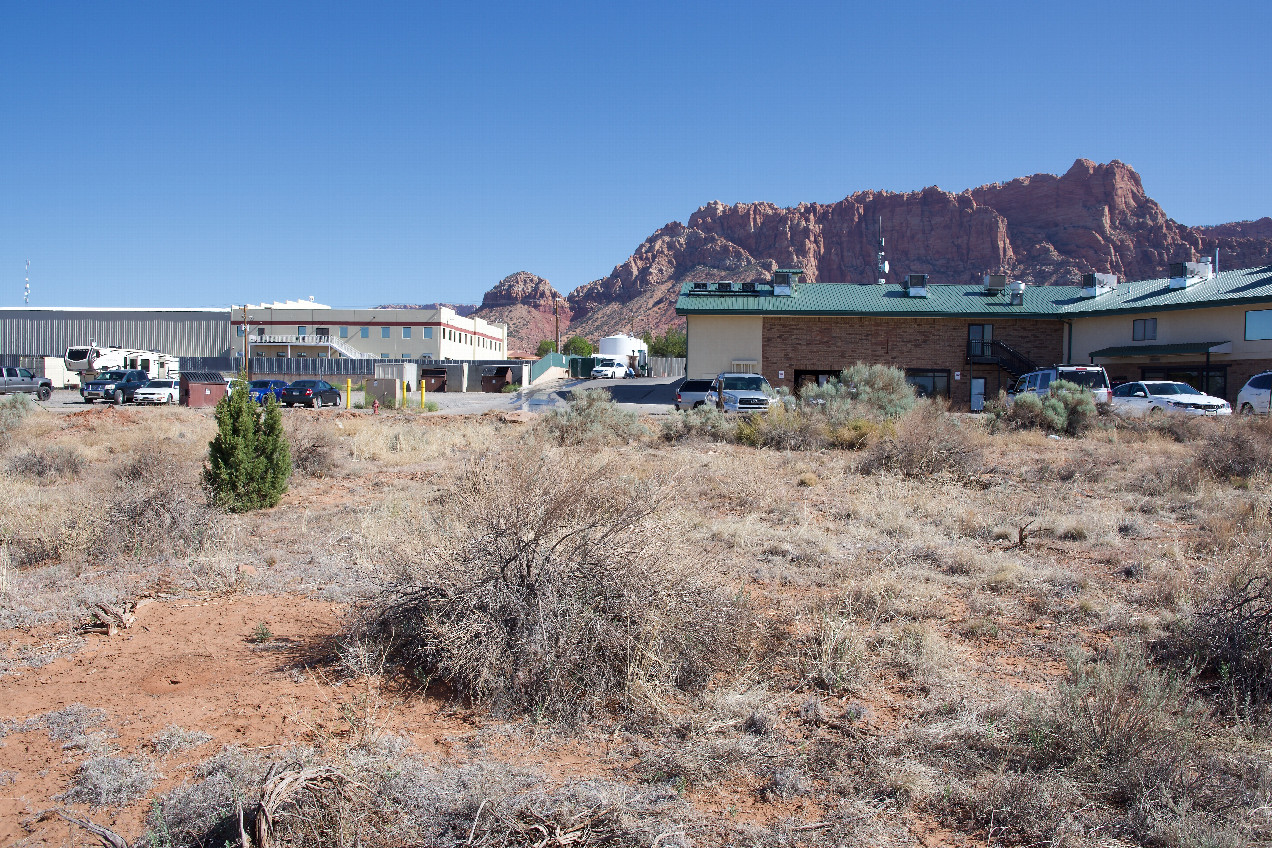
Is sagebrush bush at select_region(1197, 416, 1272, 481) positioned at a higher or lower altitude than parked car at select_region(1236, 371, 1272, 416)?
lower

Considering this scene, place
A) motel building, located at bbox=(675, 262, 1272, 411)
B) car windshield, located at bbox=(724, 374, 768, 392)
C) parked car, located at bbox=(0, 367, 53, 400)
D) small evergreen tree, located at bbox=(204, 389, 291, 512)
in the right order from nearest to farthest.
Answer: small evergreen tree, located at bbox=(204, 389, 291, 512), car windshield, located at bbox=(724, 374, 768, 392), parked car, located at bbox=(0, 367, 53, 400), motel building, located at bbox=(675, 262, 1272, 411)

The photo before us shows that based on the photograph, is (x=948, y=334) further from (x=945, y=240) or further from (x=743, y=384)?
(x=945, y=240)

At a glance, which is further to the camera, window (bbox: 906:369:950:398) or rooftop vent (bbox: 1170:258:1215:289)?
window (bbox: 906:369:950:398)

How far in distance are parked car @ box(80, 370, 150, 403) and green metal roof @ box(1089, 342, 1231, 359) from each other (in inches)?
1765

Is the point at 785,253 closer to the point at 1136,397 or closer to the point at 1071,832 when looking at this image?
the point at 1136,397

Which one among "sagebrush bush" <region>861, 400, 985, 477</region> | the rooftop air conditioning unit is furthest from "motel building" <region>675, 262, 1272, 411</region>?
"sagebrush bush" <region>861, 400, 985, 477</region>

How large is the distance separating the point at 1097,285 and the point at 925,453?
36.5m

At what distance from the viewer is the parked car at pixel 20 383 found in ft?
123

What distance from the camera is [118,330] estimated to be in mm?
71500

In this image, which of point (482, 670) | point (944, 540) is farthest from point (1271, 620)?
point (482, 670)

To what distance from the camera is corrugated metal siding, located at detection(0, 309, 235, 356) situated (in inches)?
2798

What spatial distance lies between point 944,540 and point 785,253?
144m

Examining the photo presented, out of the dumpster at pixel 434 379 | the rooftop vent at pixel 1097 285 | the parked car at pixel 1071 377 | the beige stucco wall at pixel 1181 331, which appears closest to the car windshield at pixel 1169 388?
the parked car at pixel 1071 377

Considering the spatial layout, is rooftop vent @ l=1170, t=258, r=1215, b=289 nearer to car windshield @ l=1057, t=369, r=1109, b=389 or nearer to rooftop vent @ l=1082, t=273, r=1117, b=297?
rooftop vent @ l=1082, t=273, r=1117, b=297
